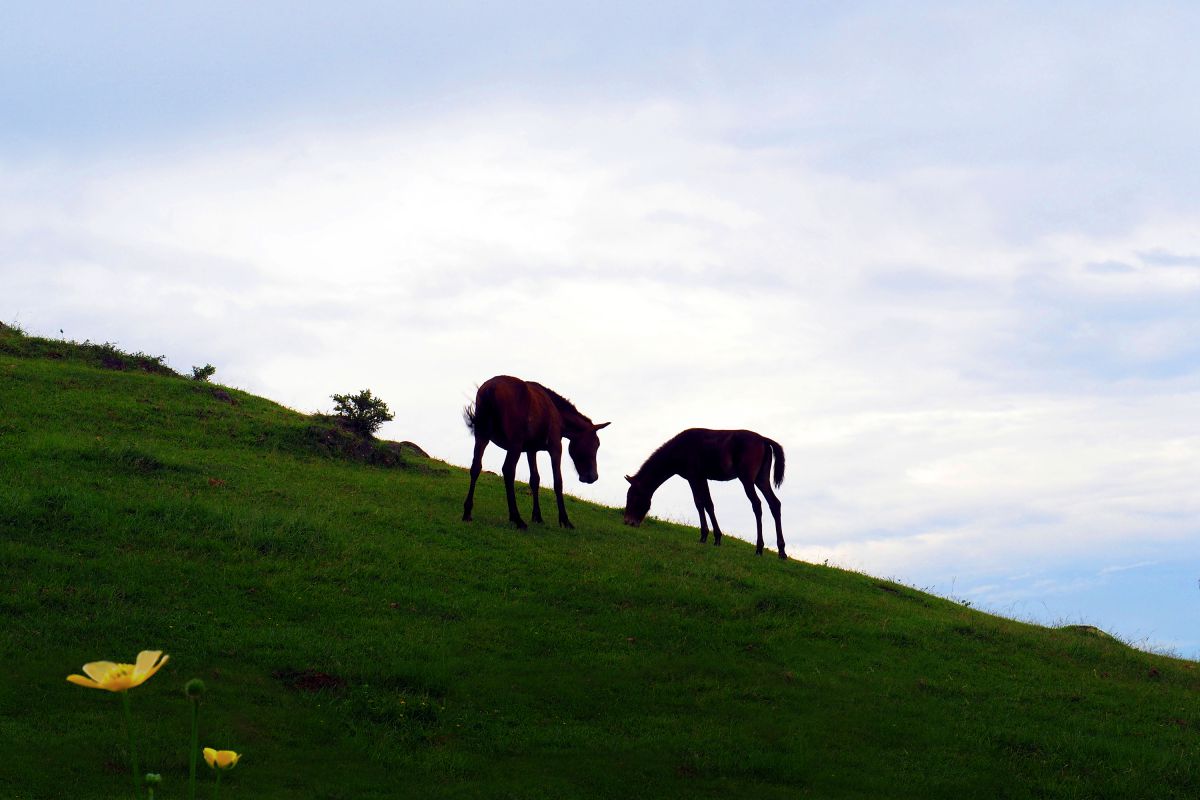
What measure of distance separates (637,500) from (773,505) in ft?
11.4

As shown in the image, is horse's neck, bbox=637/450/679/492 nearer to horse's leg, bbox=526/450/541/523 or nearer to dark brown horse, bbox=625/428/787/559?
dark brown horse, bbox=625/428/787/559

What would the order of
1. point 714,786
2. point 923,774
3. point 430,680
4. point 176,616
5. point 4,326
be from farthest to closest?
point 4,326 < point 176,616 < point 430,680 < point 923,774 < point 714,786

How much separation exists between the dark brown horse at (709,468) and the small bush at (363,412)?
7.50 metres

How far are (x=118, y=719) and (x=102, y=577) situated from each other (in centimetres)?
420

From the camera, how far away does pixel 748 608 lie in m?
16.8

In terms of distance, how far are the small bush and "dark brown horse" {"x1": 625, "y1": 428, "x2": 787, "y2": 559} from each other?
7.50 metres

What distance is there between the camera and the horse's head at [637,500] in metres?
25.2

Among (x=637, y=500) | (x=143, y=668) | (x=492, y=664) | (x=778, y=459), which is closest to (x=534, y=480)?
(x=637, y=500)

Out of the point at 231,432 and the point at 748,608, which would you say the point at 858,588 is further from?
the point at 231,432

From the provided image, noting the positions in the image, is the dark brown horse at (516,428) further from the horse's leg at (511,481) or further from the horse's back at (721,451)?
the horse's back at (721,451)

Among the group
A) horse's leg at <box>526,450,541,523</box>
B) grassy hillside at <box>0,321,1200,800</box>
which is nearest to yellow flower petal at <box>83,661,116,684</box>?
grassy hillside at <box>0,321,1200,800</box>

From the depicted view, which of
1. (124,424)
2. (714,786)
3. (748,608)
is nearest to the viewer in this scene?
(714,786)

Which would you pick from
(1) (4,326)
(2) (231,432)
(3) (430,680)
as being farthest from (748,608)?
(1) (4,326)

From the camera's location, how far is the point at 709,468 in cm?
2427
